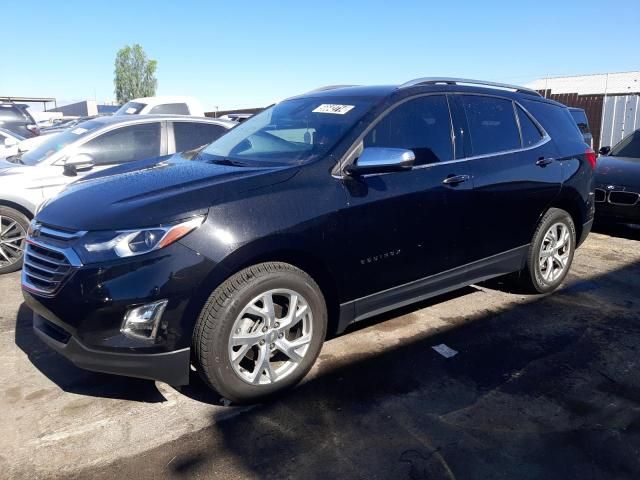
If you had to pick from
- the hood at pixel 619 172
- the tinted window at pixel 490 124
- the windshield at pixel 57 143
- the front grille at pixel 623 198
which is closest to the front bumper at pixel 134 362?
the tinted window at pixel 490 124

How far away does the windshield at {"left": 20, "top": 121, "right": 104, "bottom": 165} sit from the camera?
6.14m

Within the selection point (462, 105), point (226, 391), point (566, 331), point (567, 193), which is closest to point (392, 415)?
point (226, 391)

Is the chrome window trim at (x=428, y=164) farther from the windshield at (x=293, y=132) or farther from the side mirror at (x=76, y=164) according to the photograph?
the side mirror at (x=76, y=164)

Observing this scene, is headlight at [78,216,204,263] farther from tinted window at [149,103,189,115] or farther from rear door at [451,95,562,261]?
tinted window at [149,103,189,115]

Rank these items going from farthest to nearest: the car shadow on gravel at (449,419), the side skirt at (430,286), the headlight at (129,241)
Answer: the side skirt at (430,286), the headlight at (129,241), the car shadow on gravel at (449,419)

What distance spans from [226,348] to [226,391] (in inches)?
10.3

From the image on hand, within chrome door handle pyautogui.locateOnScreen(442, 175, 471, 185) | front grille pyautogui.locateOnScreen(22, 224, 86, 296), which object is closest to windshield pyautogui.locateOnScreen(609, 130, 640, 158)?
chrome door handle pyautogui.locateOnScreen(442, 175, 471, 185)

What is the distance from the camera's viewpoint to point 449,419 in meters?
2.95

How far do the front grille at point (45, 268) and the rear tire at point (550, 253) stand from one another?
11.9 feet

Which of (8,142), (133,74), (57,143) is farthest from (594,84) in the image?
(133,74)

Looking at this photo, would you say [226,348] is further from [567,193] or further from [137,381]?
[567,193]

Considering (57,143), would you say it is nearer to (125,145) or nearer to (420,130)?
(125,145)

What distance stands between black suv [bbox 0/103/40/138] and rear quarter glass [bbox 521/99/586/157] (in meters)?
14.0

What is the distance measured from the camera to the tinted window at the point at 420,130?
11.8ft
